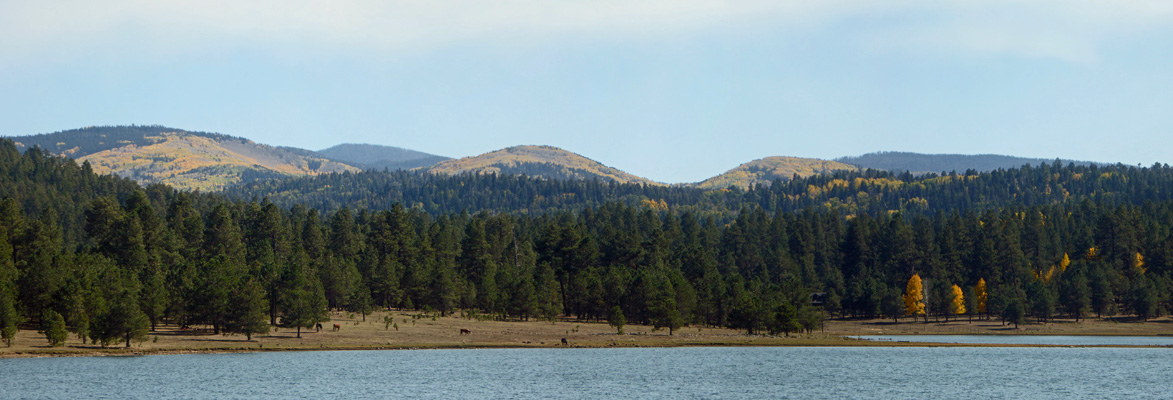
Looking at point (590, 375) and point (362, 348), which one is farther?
point (362, 348)

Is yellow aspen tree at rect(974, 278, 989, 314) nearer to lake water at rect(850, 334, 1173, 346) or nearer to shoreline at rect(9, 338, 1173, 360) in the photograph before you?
lake water at rect(850, 334, 1173, 346)

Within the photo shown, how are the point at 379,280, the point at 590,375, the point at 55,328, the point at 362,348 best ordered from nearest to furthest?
Result: the point at 590,375 < the point at 55,328 < the point at 362,348 < the point at 379,280

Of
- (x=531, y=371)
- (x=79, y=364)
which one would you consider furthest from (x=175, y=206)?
(x=531, y=371)

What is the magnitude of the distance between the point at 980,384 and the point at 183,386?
63.2 m

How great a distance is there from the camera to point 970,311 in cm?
→ 19312

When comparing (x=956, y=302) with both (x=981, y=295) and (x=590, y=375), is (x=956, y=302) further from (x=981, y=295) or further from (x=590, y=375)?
(x=590, y=375)

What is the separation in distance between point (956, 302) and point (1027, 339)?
4304cm

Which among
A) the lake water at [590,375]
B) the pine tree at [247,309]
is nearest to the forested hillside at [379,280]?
the pine tree at [247,309]

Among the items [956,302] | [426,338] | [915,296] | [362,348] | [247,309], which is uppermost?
[915,296]

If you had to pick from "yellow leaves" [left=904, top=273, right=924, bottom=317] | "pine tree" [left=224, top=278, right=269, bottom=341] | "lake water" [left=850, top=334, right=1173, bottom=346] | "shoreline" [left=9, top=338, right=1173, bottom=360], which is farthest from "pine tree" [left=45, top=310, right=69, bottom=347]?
"yellow leaves" [left=904, top=273, right=924, bottom=317]

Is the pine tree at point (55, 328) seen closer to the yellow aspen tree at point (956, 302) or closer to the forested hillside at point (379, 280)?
the forested hillside at point (379, 280)

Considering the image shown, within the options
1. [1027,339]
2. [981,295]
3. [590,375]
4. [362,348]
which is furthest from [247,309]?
[981,295]

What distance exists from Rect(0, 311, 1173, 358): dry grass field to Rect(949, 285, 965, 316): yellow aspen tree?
21.3 metres

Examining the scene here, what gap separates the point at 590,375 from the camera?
299 ft
